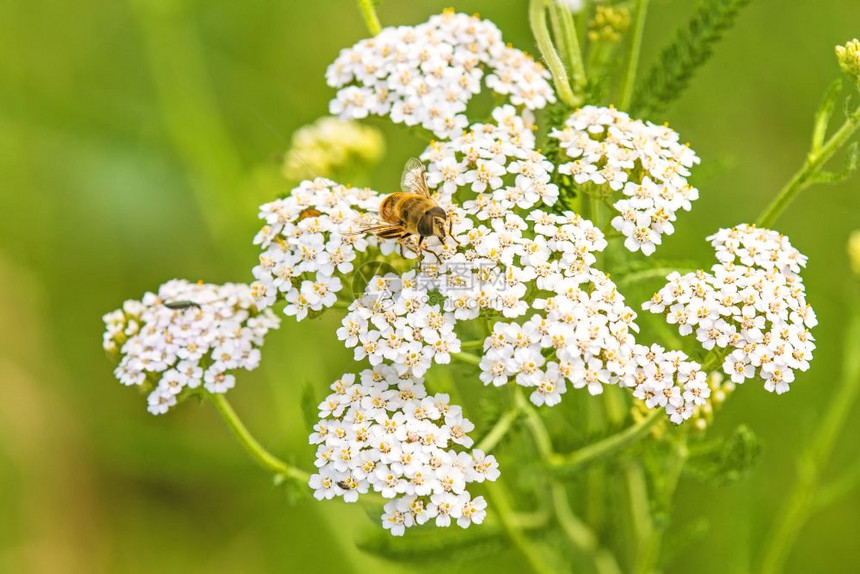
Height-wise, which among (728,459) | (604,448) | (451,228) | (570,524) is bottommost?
(570,524)

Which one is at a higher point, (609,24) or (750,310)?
(609,24)

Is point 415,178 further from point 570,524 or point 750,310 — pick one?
point 570,524

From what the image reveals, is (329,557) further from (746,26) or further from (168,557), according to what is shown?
(746,26)

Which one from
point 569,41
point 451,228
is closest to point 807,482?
point 451,228

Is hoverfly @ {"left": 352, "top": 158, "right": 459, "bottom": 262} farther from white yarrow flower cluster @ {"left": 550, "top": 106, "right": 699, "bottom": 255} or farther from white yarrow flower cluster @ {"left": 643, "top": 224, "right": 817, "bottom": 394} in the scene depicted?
white yarrow flower cluster @ {"left": 643, "top": 224, "right": 817, "bottom": 394}

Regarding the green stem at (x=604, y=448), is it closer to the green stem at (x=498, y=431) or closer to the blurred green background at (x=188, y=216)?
the green stem at (x=498, y=431)

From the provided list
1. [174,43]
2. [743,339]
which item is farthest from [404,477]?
[174,43]
